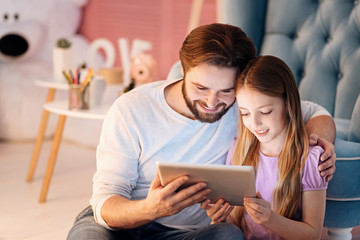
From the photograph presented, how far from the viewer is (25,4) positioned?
324 cm

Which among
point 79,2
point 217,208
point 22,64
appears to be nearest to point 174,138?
point 217,208

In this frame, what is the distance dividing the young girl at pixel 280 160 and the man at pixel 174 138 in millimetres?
42

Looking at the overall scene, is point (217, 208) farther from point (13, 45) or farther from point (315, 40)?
point (13, 45)

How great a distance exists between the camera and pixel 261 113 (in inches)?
49.3

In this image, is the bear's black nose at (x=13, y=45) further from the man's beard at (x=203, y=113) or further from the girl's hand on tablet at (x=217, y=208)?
the girl's hand on tablet at (x=217, y=208)

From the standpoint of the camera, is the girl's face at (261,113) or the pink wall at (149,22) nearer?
the girl's face at (261,113)

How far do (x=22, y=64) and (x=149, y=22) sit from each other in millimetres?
798

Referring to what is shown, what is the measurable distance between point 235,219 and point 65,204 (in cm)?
116

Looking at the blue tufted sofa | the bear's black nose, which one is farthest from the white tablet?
the bear's black nose

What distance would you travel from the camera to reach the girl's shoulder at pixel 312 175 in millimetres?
1260

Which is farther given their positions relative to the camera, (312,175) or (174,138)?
(174,138)

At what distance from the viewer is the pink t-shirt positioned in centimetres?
126

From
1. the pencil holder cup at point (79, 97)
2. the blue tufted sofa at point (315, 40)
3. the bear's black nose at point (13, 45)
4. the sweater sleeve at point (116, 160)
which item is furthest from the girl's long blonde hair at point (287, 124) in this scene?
the bear's black nose at point (13, 45)

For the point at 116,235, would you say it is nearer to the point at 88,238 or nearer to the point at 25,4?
the point at 88,238
